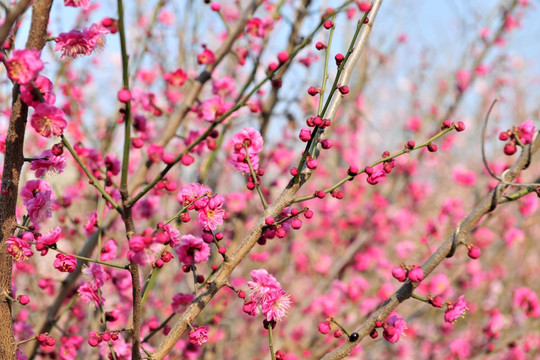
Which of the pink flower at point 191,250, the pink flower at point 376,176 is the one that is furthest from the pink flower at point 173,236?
the pink flower at point 376,176

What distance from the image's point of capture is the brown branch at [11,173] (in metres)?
1.48

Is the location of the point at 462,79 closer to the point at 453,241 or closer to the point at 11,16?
the point at 453,241

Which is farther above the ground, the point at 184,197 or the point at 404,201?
the point at 404,201

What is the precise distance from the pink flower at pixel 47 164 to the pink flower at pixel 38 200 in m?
0.08

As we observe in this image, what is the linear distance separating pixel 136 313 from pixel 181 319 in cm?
21

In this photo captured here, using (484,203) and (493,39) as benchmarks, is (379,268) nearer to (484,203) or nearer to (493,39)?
(493,39)

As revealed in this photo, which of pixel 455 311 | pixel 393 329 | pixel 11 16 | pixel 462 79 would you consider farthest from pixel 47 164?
pixel 462 79

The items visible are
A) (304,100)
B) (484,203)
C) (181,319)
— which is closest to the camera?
(181,319)

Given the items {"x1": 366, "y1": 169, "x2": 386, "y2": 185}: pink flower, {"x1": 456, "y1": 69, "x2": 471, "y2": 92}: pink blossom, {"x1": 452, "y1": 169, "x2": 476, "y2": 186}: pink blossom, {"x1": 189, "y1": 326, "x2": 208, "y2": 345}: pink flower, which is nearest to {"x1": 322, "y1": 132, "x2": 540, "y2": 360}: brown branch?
{"x1": 366, "y1": 169, "x2": 386, "y2": 185}: pink flower

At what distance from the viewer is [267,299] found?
5.82ft

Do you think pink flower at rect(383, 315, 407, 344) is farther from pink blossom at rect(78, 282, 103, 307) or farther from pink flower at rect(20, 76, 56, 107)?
pink flower at rect(20, 76, 56, 107)

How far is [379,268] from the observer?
5711 mm

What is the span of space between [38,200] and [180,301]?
2.48 feet

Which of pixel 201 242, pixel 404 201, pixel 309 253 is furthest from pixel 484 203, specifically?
pixel 404 201
